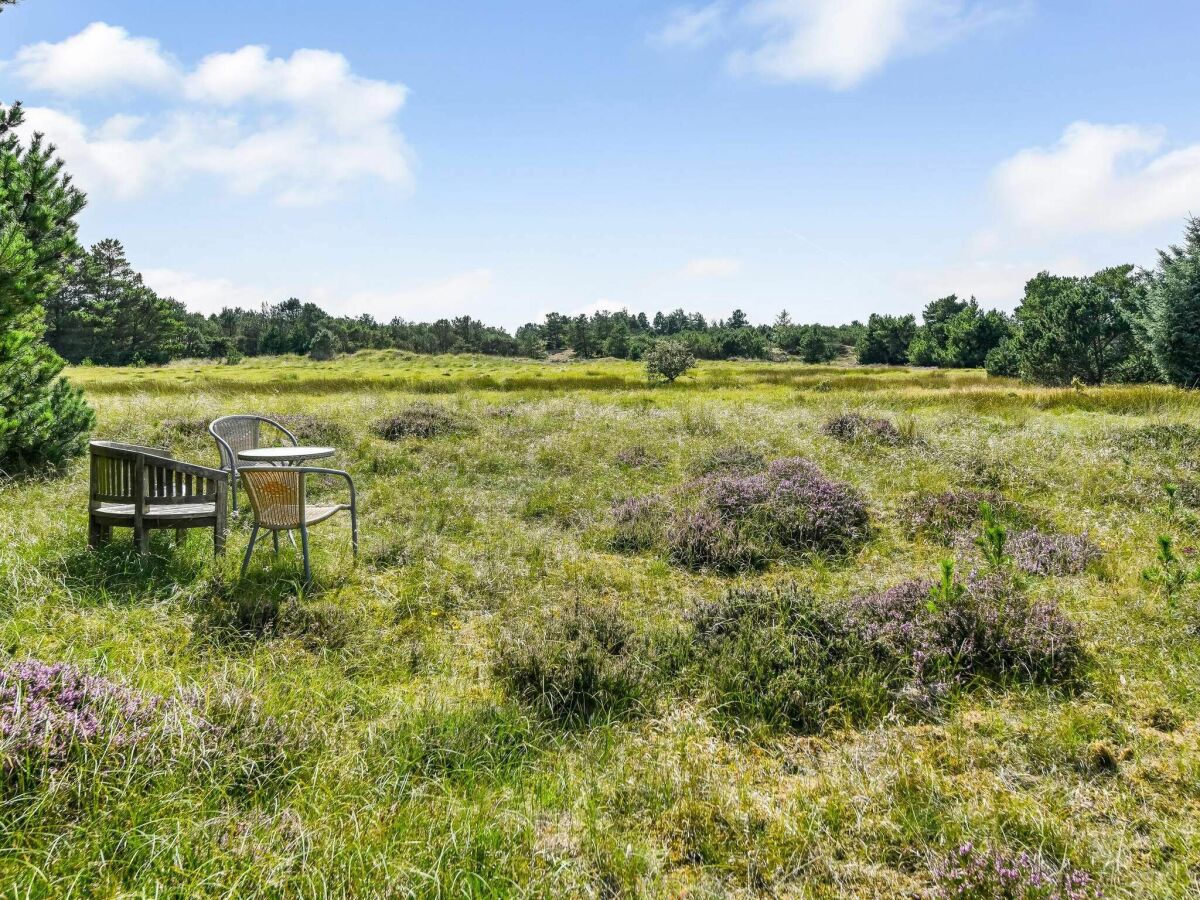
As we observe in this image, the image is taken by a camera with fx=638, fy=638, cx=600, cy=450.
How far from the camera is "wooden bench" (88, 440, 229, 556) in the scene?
5.71 meters

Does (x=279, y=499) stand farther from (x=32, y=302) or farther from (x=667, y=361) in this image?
(x=667, y=361)

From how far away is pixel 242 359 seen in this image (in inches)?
3752

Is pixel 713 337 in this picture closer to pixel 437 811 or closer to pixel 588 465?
pixel 588 465

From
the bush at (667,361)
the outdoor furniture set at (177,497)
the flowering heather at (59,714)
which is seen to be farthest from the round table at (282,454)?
the bush at (667,361)

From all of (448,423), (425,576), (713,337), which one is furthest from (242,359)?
(425,576)

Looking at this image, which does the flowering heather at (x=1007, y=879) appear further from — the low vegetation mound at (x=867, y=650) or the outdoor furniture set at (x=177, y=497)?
the outdoor furniture set at (x=177, y=497)

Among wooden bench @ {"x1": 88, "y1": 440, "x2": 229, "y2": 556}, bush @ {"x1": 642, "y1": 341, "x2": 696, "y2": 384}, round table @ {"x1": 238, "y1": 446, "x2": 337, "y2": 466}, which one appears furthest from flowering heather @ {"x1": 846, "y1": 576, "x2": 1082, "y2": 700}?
bush @ {"x1": 642, "y1": 341, "x2": 696, "y2": 384}

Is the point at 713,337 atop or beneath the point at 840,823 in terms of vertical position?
atop

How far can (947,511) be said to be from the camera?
833 cm

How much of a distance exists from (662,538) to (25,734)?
19.4 feet

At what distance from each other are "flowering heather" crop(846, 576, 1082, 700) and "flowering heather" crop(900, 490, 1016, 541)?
2788mm

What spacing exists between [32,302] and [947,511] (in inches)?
487

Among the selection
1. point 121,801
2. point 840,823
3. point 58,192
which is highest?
point 58,192

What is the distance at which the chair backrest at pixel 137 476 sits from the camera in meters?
5.69
